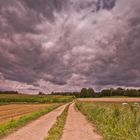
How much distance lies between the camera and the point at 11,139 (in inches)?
776

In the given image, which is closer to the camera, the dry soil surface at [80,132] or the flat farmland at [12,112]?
the dry soil surface at [80,132]

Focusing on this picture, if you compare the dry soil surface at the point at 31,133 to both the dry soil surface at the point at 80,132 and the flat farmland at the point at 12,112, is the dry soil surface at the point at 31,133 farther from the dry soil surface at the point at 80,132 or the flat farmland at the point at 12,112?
the flat farmland at the point at 12,112

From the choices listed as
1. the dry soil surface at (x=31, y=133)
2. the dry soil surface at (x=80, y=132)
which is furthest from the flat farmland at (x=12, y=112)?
the dry soil surface at (x=80, y=132)

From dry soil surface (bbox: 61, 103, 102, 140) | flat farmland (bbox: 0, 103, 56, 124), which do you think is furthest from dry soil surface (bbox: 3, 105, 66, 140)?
flat farmland (bbox: 0, 103, 56, 124)

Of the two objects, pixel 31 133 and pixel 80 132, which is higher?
pixel 80 132

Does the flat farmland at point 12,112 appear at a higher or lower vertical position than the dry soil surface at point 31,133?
higher

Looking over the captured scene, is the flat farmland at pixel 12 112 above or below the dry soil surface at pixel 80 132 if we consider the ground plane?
above

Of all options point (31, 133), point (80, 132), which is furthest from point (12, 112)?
point (80, 132)

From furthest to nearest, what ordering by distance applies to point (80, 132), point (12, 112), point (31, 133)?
point (12, 112) < point (80, 132) < point (31, 133)

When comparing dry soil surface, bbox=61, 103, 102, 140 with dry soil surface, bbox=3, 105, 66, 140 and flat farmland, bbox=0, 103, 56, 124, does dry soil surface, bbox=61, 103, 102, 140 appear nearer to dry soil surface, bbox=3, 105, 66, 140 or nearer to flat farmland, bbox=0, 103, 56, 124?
dry soil surface, bbox=3, 105, 66, 140

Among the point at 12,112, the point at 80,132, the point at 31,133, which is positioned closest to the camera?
the point at 31,133

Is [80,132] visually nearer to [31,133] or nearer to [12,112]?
[31,133]

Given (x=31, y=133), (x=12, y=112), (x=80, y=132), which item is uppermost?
(x=12, y=112)

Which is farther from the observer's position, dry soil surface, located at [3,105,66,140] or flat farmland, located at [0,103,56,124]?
flat farmland, located at [0,103,56,124]
